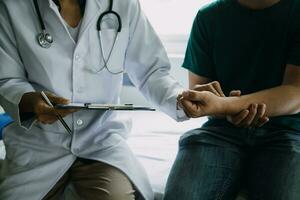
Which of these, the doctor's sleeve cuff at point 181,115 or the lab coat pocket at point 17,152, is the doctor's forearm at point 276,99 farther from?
the lab coat pocket at point 17,152

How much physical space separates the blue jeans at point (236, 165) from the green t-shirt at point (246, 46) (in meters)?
0.08

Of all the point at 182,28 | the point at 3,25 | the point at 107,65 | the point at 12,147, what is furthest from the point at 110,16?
the point at 182,28

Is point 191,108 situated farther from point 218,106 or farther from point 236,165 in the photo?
point 236,165

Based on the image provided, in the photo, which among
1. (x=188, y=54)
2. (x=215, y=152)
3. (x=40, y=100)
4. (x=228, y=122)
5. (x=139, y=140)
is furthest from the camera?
(x=139, y=140)

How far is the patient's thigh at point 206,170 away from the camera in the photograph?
97 centimetres

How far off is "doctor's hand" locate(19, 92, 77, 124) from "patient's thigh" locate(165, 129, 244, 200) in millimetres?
333

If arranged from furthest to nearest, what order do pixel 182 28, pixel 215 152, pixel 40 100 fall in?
pixel 182 28 < pixel 215 152 < pixel 40 100

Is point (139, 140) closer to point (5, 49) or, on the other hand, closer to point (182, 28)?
point (5, 49)

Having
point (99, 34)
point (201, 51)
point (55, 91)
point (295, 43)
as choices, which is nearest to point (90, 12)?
point (99, 34)

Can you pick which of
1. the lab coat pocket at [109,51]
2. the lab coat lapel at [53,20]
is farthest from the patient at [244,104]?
the lab coat lapel at [53,20]

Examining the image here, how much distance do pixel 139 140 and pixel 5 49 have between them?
59cm

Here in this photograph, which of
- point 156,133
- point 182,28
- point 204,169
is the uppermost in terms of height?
point 182,28

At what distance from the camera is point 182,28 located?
191 centimetres

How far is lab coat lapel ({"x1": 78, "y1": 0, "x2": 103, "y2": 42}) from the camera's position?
3.41 feet
